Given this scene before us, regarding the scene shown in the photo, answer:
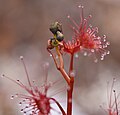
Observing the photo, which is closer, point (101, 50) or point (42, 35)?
point (101, 50)

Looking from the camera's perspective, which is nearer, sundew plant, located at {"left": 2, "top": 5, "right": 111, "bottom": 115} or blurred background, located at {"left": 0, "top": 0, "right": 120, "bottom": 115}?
sundew plant, located at {"left": 2, "top": 5, "right": 111, "bottom": 115}

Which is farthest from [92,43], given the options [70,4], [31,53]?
[70,4]

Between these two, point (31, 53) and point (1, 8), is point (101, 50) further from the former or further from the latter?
point (1, 8)

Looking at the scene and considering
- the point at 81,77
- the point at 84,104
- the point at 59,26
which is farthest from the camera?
the point at 81,77

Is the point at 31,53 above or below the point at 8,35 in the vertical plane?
below

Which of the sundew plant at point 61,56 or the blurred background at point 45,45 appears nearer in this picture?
the sundew plant at point 61,56

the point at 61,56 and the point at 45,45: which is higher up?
the point at 45,45

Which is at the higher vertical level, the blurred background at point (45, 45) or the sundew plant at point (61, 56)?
the blurred background at point (45, 45)

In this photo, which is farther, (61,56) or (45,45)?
(45,45)
